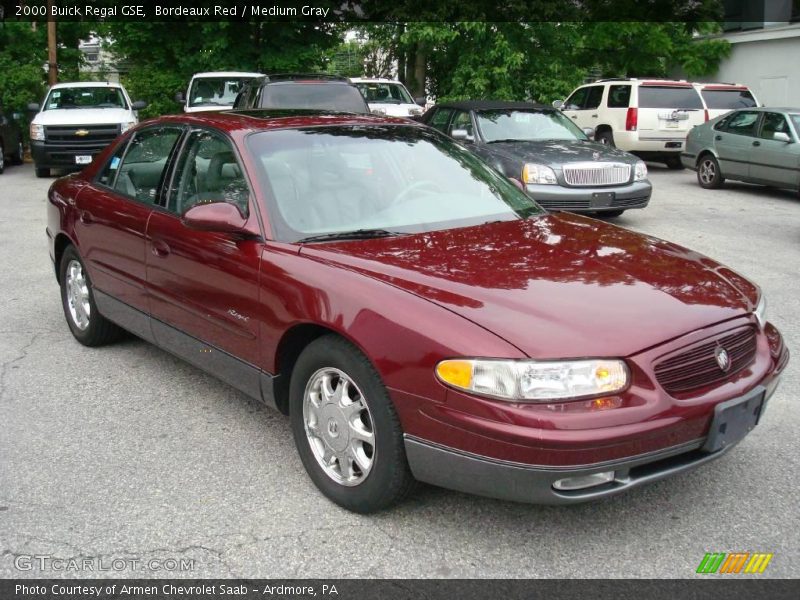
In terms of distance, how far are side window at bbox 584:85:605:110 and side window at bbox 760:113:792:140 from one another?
5562 mm

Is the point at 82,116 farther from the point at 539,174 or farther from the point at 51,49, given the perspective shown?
the point at 539,174

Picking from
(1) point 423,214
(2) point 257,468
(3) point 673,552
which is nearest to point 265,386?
(2) point 257,468

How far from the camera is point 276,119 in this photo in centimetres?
438

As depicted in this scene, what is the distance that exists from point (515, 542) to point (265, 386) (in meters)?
1.31

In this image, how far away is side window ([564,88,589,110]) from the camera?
752 inches

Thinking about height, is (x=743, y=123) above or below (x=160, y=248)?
above

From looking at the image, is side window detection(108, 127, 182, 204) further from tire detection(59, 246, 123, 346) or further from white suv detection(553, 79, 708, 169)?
white suv detection(553, 79, 708, 169)

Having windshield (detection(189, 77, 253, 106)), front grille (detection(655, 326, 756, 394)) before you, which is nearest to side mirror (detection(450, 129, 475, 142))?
windshield (detection(189, 77, 253, 106))

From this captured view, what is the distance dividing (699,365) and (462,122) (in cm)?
873

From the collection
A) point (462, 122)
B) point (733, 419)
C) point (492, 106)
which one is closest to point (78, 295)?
point (733, 419)

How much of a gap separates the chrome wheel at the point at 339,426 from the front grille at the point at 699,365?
1112 millimetres

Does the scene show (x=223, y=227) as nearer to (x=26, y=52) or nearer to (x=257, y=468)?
Result: (x=257, y=468)

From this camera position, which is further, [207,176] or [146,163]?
[146,163]

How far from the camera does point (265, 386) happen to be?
12.3ft
